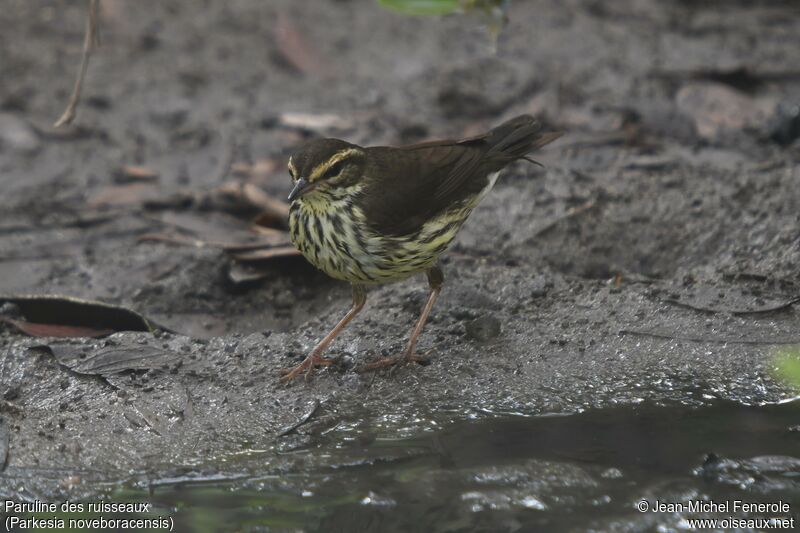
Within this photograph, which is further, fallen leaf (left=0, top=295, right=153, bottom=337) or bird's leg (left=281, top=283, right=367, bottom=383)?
fallen leaf (left=0, top=295, right=153, bottom=337)

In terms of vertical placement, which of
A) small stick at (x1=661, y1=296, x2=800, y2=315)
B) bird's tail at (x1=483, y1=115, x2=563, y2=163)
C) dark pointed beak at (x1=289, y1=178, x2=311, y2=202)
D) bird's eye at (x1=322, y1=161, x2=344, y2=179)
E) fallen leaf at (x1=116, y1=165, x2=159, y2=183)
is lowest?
small stick at (x1=661, y1=296, x2=800, y2=315)

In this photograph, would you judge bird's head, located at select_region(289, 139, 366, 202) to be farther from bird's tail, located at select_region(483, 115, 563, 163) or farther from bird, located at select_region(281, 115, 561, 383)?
bird's tail, located at select_region(483, 115, 563, 163)

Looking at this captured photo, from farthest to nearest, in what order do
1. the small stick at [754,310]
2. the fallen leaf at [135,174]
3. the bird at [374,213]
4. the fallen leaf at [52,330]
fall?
the fallen leaf at [135,174] → the fallen leaf at [52,330] → the small stick at [754,310] → the bird at [374,213]

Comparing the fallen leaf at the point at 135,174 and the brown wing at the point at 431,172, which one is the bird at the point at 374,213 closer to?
the brown wing at the point at 431,172

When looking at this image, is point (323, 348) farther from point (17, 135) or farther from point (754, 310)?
point (17, 135)

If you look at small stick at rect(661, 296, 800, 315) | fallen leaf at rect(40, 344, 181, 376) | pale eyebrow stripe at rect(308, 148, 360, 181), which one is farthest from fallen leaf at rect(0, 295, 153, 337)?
small stick at rect(661, 296, 800, 315)

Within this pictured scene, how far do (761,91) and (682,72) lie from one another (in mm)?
693

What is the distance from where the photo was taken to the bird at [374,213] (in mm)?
5527

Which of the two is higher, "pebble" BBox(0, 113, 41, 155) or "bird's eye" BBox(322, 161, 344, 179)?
"bird's eye" BBox(322, 161, 344, 179)

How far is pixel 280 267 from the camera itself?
6.88 meters

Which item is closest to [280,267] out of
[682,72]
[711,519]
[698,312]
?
[698,312]

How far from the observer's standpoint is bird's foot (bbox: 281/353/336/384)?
5.56m

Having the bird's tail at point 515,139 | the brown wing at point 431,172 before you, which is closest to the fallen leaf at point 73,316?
the brown wing at point 431,172

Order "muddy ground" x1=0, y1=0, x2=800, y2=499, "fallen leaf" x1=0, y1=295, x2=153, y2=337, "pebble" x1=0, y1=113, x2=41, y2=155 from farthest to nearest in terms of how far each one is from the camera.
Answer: "pebble" x1=0, y1=113, x2=41, y2=155 < "fallen leaf" x1=0, y1=295, x2=153, y2=337 < "muddy ground" x1=0, y1=0, x2=800, y2=499
